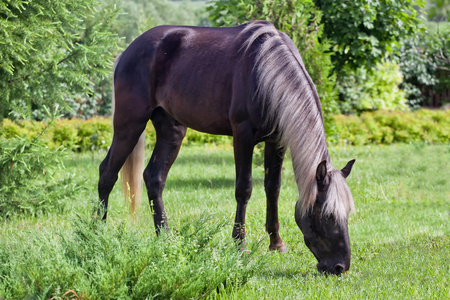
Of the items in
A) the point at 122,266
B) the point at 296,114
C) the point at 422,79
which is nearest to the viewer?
the point at 122,266

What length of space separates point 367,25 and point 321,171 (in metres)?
6.94

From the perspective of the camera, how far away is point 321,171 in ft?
12.1

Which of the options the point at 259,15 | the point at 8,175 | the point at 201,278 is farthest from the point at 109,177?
the point at 259,15

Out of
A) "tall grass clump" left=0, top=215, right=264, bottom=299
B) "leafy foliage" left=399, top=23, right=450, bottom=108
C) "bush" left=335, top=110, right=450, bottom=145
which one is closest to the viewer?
"tall grass clump" left=0, top=215, right=264, bottom=299

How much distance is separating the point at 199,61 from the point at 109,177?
1.47 meters

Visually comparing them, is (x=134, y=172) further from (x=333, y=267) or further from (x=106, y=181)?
(x=333, y=267)

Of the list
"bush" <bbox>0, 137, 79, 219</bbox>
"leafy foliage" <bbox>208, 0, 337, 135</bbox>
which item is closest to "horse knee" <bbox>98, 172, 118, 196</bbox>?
"bush" <bbox>0, 137, 79, 219</bbox>

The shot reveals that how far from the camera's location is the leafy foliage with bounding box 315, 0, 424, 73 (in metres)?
10.0

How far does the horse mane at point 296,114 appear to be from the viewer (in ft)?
12.2

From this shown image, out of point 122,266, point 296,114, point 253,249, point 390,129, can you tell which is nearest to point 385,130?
point 390,129

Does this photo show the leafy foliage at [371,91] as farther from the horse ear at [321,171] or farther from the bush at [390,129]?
the horse ear at [321,171]

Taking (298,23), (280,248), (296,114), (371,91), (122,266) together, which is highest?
(296,114)

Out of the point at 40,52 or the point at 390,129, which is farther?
the point at 390,129

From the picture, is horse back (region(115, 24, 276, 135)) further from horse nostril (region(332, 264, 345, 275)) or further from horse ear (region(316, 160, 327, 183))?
horse nostril (region(332, 264, 345, 275))
